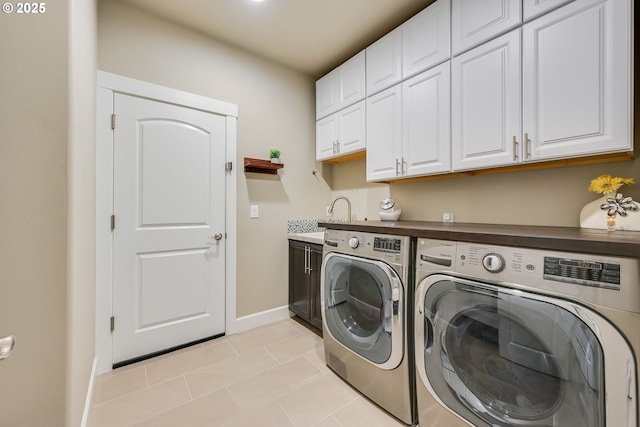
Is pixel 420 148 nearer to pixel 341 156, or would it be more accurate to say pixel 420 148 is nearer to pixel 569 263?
pixel 341 156

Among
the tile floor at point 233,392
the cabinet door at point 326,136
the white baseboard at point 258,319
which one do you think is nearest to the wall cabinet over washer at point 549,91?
the cabinet door at point 326,136

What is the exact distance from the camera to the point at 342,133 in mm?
2615

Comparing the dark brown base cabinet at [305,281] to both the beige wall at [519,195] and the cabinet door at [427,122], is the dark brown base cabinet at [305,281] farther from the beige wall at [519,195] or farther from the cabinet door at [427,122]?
the cabinet door at [427,122]

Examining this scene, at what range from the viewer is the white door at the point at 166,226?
1.98 metres

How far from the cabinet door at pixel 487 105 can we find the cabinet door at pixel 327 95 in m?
1.21

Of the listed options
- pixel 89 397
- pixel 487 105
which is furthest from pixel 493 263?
pixel 89 397

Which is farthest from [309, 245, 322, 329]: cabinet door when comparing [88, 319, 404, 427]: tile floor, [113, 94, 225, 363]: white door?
[113, 94, 225, 363]: white door

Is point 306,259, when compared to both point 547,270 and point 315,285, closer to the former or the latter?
point 315,285

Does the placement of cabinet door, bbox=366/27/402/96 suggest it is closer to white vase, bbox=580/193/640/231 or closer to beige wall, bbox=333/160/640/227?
beige wall, bbox=333/160/640/227

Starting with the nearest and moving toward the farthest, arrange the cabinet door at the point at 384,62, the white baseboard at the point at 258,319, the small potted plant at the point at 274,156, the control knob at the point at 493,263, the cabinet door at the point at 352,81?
1. the control knob at the point at 493,263
2. the cabinet door at the point at 384,62
3. the cabinet door at the point at 352,81
4. the white baseboard at the point at 258,319
5. the small potted plant at the point at 274,156

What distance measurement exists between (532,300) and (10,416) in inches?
74.2

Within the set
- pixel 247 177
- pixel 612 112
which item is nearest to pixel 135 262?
pixel 247 177

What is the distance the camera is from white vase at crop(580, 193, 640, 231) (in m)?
1.25

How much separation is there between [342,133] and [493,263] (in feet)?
6.27
